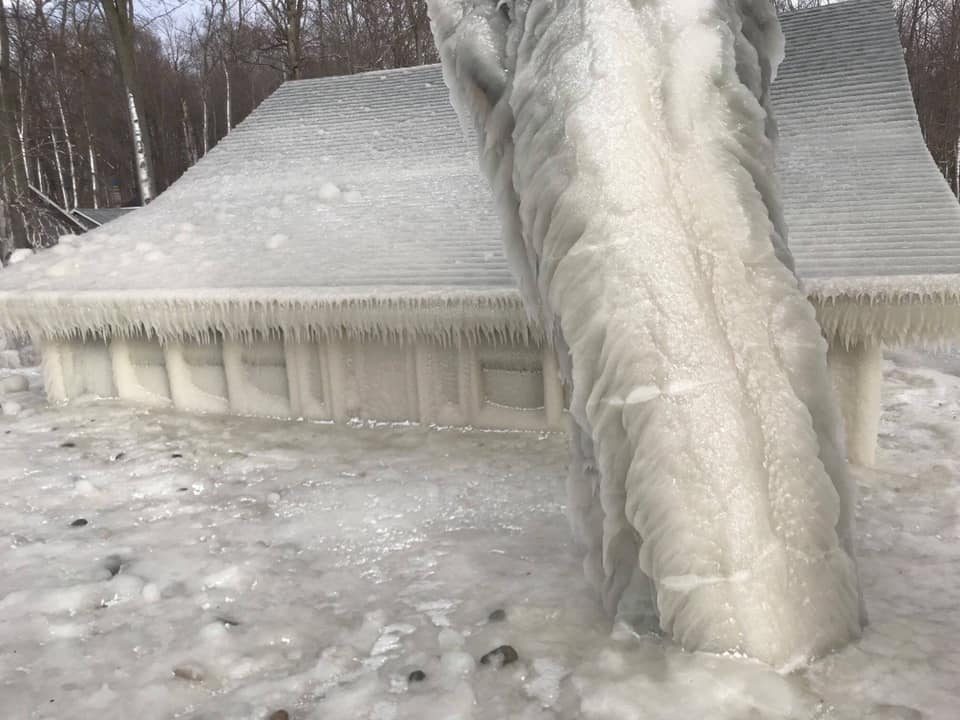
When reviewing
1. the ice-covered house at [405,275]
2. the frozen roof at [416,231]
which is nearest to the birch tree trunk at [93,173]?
the frozen roof at [416,231]

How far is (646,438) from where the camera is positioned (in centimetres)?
164

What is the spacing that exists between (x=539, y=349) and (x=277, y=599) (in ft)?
7.10

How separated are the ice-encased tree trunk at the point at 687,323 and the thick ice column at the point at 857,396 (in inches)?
77.5

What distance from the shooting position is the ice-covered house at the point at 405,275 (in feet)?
11.0

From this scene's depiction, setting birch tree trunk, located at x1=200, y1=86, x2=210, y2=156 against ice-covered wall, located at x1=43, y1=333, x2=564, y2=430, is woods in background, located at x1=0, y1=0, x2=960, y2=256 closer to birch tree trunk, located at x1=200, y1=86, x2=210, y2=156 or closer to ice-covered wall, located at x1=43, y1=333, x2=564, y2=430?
birch tree trunk, located at x1=200, y1=86, x2=210, y2=156

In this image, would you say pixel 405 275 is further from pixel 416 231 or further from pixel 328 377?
pixel 328 377

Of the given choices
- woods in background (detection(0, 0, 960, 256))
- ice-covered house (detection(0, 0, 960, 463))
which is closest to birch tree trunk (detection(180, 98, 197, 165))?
woods in background (detection(0, 0, 960, 256))

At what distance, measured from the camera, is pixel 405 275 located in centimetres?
382

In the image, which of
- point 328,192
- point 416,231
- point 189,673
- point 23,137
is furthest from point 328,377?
point 23,137

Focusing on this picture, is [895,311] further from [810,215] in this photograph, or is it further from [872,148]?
[872,148]

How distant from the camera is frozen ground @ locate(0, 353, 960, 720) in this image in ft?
5.28

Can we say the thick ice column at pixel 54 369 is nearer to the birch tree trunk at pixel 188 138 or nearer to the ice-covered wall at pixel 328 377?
the ice-covered wall at pixel 328 377

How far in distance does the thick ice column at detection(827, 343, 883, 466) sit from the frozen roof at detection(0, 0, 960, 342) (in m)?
0.24

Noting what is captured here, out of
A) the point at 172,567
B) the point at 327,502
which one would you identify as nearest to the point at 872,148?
the point at 327,502
